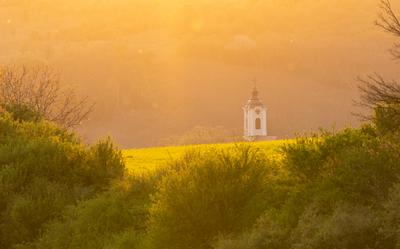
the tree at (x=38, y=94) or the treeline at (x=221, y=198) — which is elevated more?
the tree at (x=38, y=94)

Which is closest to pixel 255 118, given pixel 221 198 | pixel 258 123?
pixel 258 123

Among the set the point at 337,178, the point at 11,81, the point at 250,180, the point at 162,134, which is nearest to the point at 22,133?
the point at 250,180

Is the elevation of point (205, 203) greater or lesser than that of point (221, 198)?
lesser

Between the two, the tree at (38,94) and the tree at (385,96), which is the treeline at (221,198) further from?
the tree at (38,94)

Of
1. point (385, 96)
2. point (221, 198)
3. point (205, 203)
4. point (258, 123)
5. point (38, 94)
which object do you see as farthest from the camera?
point (258, 123)

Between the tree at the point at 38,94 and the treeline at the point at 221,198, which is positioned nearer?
Answer: the treeline at the point at 221,198

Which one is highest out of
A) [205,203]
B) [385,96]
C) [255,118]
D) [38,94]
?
[255,118]

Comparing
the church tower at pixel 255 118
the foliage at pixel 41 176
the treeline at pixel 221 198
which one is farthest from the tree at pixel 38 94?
the church tower at pixel 255 118

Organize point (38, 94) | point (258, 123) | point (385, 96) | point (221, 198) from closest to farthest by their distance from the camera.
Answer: point (385, 96)
point (221, 198)
point (38, 94)
point (258, 123)

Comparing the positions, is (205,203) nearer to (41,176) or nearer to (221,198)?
(221,198)

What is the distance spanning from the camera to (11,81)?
65.7 metres

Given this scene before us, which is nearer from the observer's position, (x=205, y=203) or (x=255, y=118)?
(x=205, y=203)

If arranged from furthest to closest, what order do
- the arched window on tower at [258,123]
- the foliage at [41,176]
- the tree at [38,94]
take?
the arched window on tower at [258,123] → the tree at [38,94] → the foliage at [41,176]

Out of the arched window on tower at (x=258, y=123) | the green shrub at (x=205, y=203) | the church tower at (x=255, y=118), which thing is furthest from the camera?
the arched window on tower at (x=258, y=123)
